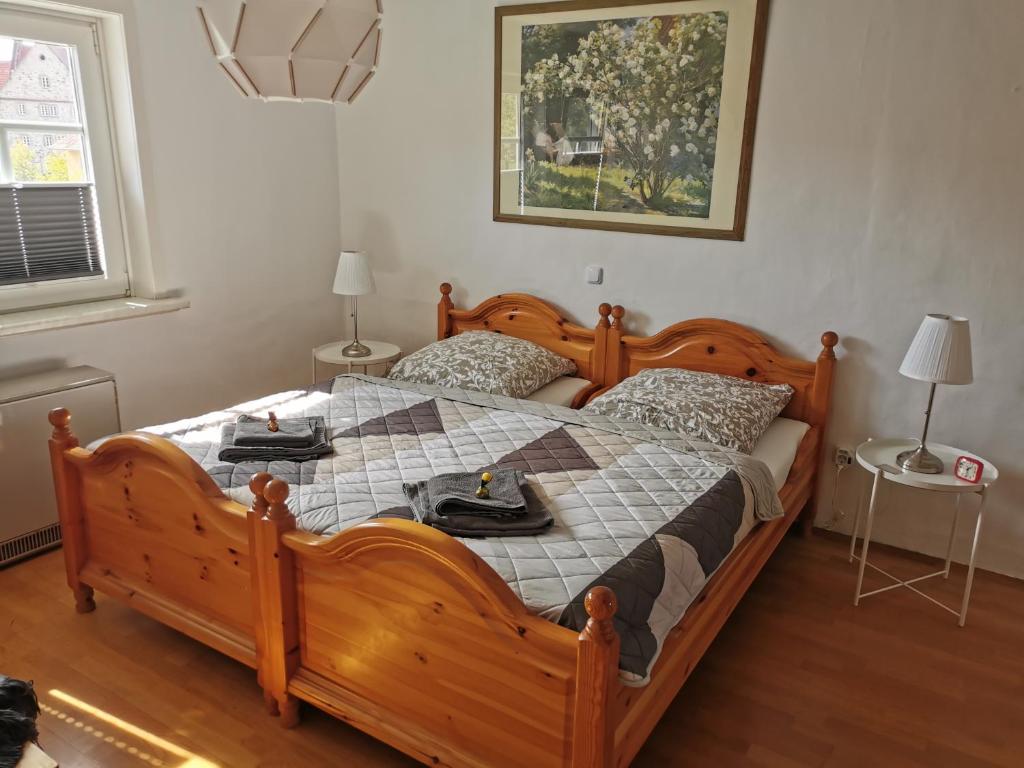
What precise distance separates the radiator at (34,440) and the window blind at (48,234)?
0.45 m

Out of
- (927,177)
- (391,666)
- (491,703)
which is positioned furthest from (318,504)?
(927,177)

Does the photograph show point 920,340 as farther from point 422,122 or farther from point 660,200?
point 422,122

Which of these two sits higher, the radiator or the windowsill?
the windowsill

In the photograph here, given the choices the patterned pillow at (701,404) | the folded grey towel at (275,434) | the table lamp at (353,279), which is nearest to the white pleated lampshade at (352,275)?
the table lamp at (353,279)

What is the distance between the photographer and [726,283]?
3.46 m

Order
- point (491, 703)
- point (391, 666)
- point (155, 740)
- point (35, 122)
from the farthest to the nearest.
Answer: point (35, 122) < point (155, 740) < point (391, 666) < point (491, 703)

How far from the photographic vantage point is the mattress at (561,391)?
353 cm

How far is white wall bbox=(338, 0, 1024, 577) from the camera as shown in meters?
2.85

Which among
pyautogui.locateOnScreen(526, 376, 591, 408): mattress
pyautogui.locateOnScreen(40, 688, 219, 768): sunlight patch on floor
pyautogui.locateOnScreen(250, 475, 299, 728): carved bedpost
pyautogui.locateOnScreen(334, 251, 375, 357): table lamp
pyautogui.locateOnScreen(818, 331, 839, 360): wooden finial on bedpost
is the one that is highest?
pyautogui.locateOnScreen(334, 251, 375, 357): table lamp

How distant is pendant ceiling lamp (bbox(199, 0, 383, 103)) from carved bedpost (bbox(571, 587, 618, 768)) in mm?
1214

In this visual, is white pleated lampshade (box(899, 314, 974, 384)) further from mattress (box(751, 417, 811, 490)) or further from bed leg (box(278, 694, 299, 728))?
bed leg (box(278, 694, 299, 728))

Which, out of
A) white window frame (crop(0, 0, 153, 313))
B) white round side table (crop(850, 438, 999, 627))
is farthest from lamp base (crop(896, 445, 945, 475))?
white window frame (crop(0, 0, 153, 313))

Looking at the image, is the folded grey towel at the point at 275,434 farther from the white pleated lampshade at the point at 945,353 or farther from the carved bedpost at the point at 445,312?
the white pleated lampshade at the point at 945,353

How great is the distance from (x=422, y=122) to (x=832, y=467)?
8.51ft
